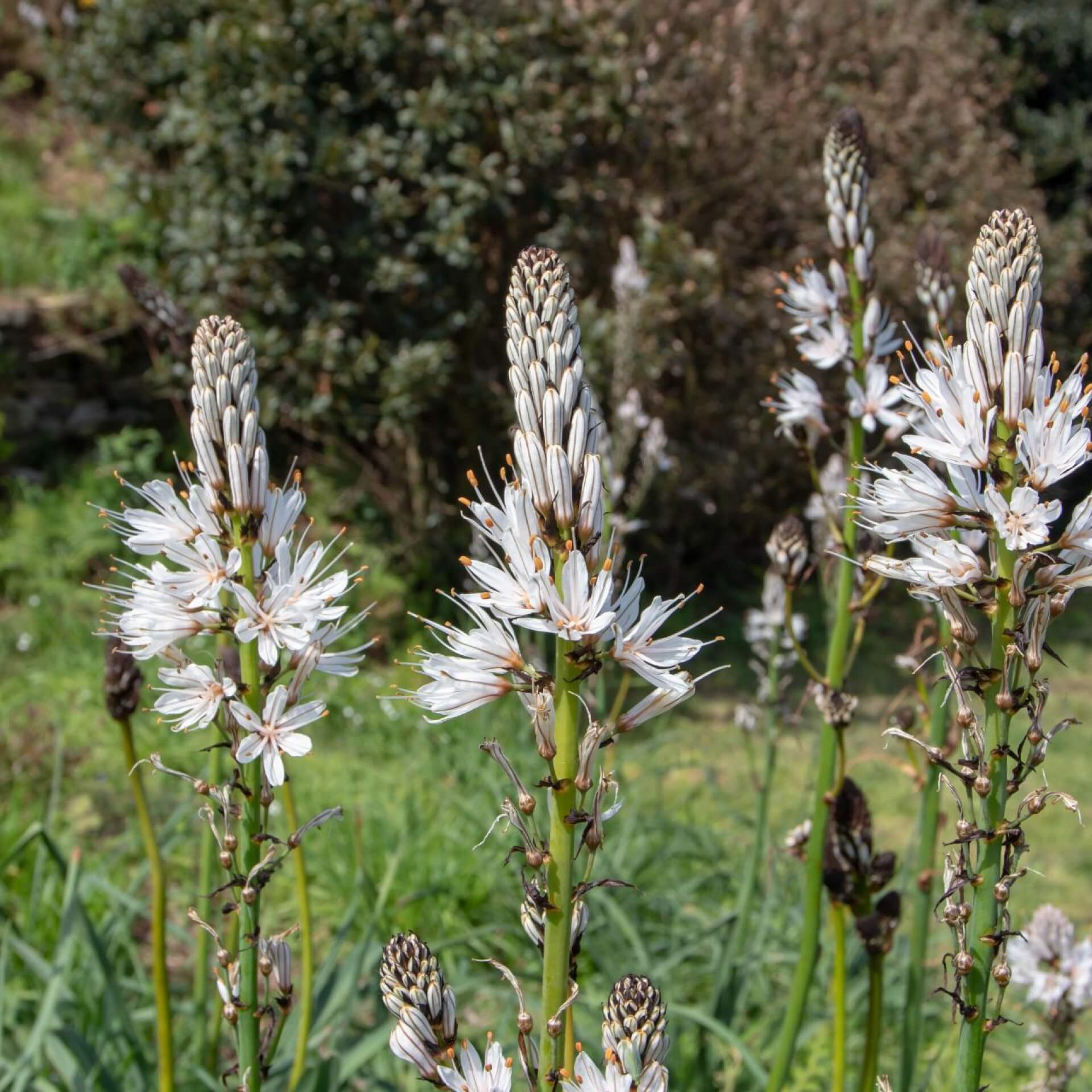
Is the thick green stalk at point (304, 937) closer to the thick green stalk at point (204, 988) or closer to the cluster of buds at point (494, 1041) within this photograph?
the thick green stalk at point (204, 988)

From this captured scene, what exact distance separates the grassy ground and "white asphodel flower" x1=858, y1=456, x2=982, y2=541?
155cm

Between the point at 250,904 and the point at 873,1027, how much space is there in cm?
131

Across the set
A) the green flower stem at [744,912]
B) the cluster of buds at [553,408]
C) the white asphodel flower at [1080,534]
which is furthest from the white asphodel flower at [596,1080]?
the green flower stem at [744,912]

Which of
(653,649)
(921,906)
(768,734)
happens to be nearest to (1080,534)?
(653,649)

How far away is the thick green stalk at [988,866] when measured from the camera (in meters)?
1.65

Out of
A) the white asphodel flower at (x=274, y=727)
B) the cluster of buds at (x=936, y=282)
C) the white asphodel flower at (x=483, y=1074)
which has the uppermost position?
the cluster of buds at (x=936, y=282)

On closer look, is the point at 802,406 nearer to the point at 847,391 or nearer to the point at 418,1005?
the point at 847,391

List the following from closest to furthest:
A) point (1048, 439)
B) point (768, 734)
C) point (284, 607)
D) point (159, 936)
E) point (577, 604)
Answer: point (577, 604), point (1048, 439), point (284, 607), point (159, 936), point (768, 734)

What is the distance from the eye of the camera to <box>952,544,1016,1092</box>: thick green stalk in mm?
1648

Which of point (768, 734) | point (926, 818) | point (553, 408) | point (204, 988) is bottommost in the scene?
point (204, 988)

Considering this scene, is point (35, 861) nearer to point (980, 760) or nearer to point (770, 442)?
point (980, 760)

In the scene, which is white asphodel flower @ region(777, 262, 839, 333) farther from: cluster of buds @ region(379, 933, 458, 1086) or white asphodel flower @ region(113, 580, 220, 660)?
cluster of buds @ region(379, 933, 458, 1086)

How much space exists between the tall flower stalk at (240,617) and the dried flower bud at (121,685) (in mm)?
651

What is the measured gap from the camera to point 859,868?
2457 millimetres
